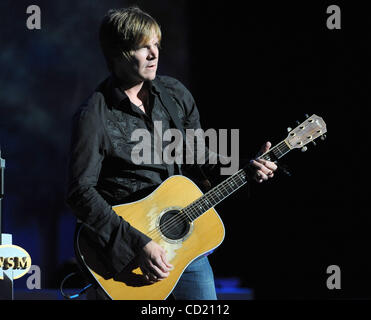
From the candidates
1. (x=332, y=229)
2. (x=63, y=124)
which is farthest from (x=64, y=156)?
(x=332, y=229)

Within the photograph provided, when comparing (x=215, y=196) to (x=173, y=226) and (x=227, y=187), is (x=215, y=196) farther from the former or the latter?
(x=173, y=226)

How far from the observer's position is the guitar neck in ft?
8.27

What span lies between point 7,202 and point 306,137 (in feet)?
11.4

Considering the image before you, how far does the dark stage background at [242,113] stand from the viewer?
3.88 meters

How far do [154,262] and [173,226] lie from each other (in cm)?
25

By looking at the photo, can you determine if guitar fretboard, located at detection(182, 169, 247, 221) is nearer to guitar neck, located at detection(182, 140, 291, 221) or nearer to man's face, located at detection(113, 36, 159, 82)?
guitar neck, located at detection(182, 140, 291, 221)

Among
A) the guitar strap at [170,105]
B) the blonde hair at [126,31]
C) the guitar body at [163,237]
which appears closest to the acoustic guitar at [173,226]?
the guitar body at [163,237]

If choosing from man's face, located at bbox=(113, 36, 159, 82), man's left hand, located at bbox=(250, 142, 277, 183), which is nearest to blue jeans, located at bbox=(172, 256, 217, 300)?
man's left hand, located at bbox=(250, 142, 277, 183)

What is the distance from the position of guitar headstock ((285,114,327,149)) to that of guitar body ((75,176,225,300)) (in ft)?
1.75

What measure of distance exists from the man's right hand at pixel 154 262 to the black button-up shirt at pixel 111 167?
0.12ft

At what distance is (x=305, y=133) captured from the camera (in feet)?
8.64

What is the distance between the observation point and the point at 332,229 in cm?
389

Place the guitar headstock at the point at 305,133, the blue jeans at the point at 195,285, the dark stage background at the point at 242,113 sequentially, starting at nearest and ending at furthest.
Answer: the blue jeans at the point at 195,285, the guitar headstock at the point at 305,133, the dark stage background at the point at 242,113

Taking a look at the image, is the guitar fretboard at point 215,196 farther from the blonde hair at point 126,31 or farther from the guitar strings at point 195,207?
the blonde hair at point 126,31
